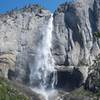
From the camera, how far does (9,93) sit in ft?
560

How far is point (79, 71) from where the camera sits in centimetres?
18362

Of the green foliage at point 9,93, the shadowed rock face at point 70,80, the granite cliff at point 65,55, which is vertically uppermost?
the granite cliff at point 65,55

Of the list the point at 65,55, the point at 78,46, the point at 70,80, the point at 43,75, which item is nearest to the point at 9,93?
the point at 70,80

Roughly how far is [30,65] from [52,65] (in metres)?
9.51

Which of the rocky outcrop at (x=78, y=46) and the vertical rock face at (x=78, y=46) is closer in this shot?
the rocky outcrop at (x=78, y=46)

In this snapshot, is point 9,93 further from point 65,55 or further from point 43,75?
point 65,55

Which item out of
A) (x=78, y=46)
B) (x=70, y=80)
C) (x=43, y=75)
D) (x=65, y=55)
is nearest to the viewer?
(x=70, y=80)

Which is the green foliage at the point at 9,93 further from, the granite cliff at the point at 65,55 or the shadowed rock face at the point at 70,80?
the shadowed rock face at the point at 70,80

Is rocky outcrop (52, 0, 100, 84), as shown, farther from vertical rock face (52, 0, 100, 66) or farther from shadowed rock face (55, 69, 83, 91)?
shadowed rock face (55, 69, 83, 91)

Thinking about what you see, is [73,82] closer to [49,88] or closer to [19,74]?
[49,88]

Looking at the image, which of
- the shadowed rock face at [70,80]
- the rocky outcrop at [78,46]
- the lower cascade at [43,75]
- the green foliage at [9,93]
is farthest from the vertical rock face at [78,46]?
the green foliage at [9,93]

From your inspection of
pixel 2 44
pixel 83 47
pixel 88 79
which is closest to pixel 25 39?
pixel 2 44

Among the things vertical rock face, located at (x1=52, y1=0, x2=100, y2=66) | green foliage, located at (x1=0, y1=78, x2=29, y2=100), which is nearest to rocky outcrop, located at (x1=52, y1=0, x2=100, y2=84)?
vertical rock face, located at (x1=52, y1=0, x2=100, y2=66)

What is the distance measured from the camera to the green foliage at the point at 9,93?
168 metres
